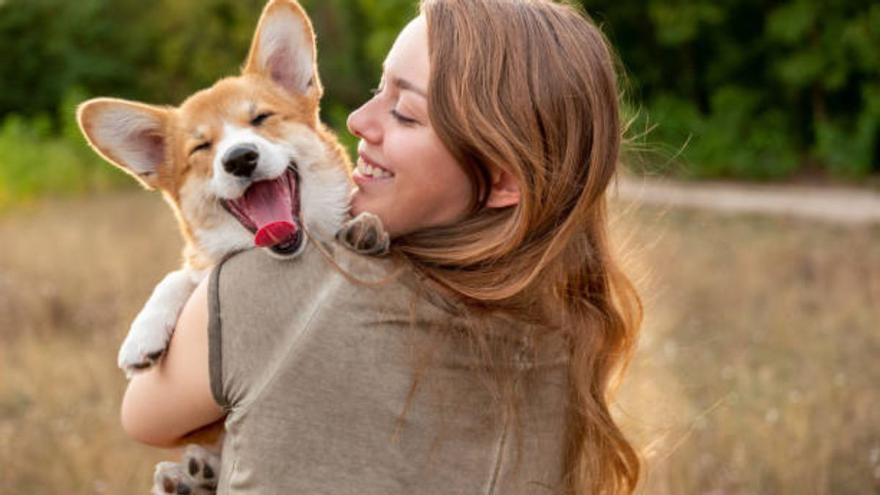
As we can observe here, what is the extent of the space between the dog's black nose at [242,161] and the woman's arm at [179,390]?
1.73ft

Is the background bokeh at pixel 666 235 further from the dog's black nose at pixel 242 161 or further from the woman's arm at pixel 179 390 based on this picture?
the woman's arm at pixel 179 390

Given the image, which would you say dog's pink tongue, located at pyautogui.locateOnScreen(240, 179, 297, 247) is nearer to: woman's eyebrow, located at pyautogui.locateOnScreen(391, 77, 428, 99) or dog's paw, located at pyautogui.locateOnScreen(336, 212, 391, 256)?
dog's paw, located at pyautogui.locateOnScreen(336, 212, 391, 256)

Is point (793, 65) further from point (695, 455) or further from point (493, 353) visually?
point (493, 353)

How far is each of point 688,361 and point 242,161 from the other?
457 cm

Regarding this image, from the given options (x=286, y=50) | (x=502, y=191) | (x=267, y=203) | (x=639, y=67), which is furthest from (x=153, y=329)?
(x=639, y=67)

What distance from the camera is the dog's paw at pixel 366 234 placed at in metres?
2.20

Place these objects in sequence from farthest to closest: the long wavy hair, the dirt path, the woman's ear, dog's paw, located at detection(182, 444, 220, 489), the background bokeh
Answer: the dirt path, the background bokeh, dog's paw, located at detection(182, 444, 220, 489), the woman's ear, the long wavy hair

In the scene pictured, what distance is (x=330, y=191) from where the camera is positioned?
265 cm

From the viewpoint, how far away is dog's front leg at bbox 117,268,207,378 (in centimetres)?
229

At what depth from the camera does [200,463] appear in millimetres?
2361

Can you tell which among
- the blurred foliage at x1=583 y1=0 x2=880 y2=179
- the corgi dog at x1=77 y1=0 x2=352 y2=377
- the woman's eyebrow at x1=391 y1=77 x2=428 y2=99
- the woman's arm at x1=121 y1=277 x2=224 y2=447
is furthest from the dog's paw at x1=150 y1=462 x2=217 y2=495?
the blurred foliage at x1=583 y1=0 x2=880 y2=179

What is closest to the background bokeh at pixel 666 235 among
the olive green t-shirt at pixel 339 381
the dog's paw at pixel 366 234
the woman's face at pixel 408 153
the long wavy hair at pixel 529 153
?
the long wavy hair at pixel 529 153

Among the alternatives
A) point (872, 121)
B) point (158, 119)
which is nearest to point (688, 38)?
point (872, 121)

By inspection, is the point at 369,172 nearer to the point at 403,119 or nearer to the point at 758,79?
the point at 403,119
